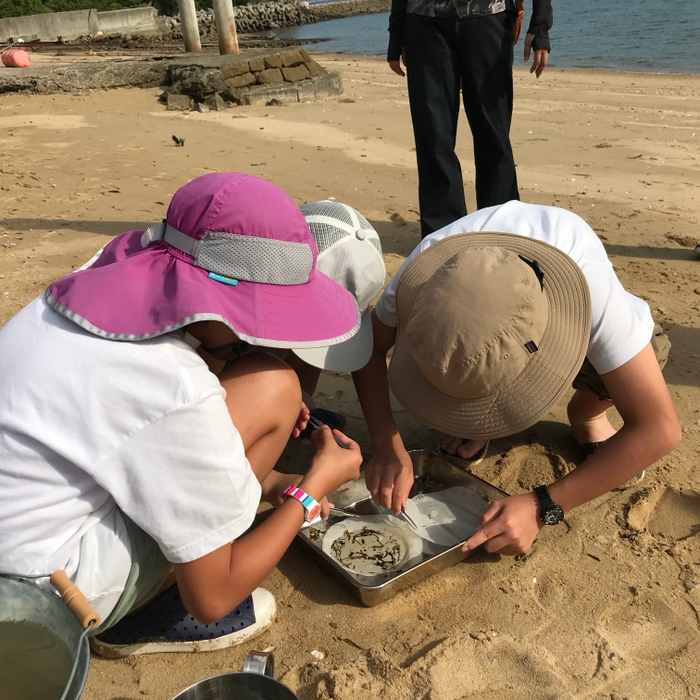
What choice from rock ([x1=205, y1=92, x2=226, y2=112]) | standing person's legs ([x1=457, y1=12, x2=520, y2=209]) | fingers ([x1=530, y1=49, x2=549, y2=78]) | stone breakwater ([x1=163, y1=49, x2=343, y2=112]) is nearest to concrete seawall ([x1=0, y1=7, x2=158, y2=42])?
stone breakwater ([x1=163, y1=49, x2=343, y2=112])

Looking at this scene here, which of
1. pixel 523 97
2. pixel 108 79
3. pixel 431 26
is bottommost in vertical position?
pixel 523 97

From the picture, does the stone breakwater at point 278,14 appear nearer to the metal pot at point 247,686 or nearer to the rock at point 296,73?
the rock at point 296,73

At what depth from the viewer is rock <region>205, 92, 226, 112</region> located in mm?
9055

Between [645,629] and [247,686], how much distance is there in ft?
3.32

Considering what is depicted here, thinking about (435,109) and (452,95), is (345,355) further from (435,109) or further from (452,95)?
(452,95)

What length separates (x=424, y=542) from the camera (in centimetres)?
215

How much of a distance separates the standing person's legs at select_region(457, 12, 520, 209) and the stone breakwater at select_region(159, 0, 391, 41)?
93.3 feet

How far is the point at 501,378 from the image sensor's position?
5.55ft

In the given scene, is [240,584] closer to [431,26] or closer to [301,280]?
[301,280]

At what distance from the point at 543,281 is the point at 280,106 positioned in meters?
8.22

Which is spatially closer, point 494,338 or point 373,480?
point 494,338

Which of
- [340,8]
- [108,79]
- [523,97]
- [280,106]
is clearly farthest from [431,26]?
[340,8]

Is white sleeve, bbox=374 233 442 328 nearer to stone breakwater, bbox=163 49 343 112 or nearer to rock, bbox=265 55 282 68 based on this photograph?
stone breakwater, bbox=163 49 343 112

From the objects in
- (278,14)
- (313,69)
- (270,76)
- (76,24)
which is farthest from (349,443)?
(278,14)
